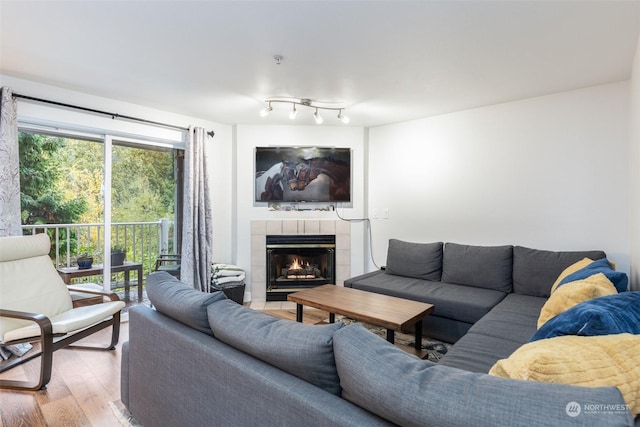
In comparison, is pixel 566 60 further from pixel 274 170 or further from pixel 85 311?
pixel 85 311

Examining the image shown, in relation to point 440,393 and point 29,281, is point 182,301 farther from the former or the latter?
point 29,281

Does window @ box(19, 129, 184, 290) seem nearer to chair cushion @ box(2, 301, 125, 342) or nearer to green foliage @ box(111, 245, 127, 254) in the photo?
green foliage @ box(111, 245, 127, 254)

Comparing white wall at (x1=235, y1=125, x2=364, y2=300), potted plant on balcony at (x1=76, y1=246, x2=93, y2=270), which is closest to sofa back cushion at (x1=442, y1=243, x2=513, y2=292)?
white wall at (x1=235, y1=125, x2=364, y2=300)

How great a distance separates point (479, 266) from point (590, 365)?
8.43 feet

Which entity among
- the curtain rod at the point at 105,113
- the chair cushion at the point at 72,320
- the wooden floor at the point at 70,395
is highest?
the curtain rod at the point at 105,113

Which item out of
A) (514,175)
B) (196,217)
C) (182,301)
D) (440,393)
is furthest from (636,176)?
(196,217)

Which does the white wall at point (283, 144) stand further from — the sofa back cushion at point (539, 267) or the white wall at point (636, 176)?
the white wall at point (636, 176)

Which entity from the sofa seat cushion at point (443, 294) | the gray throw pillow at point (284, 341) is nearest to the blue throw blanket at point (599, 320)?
the gray throw pillow at point (284, 341)

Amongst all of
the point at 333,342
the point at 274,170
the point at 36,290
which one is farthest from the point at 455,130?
the point at 36,290

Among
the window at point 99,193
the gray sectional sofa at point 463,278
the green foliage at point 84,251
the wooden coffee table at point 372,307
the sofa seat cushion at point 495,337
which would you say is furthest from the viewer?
the green foliage at point 84,251

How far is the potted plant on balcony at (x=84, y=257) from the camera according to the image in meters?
3.34

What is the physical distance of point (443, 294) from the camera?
2.94 meters

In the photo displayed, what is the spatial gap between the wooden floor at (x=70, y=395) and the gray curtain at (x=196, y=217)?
126cm

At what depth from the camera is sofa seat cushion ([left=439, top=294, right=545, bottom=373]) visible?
1667mm
